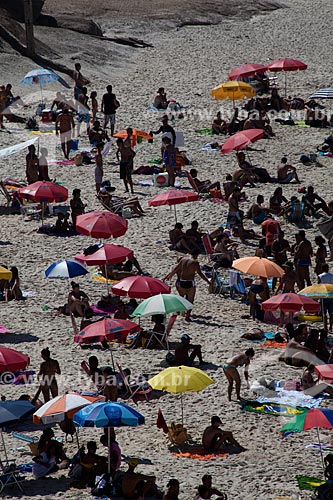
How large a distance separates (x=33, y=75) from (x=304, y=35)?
1564 centimetres

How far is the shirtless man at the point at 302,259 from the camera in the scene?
2283cm

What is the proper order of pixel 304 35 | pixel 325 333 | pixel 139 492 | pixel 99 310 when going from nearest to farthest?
pixel 139 492, pixel 325 333, pixel 99 310, pixel 304 35

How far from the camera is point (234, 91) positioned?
33.4 metres

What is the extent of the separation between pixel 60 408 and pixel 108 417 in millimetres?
816

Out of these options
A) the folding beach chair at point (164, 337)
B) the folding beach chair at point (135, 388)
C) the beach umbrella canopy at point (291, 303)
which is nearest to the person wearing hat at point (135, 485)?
the folding beach chair at point (135, 388)

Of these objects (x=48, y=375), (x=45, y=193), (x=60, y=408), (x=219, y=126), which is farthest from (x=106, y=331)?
(x=219, y=126)

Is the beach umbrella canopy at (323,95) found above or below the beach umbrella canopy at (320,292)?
above

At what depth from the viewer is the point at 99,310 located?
2178cm

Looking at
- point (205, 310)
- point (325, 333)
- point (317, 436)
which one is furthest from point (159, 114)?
point (317, 436)

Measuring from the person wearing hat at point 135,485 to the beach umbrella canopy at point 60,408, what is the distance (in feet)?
3.70

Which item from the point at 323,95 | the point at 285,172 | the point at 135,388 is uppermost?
the point at 323,95

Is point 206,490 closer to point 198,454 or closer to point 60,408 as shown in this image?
point 198,454

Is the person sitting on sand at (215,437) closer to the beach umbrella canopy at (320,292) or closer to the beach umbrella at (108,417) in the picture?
the beach umbrella at (108,417)

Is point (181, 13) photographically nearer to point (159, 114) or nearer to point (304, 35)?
point (304, 35)
